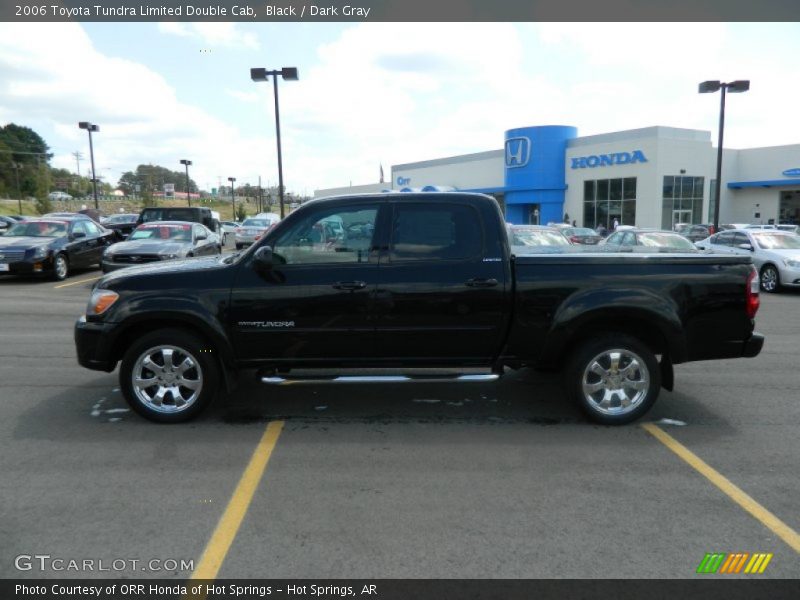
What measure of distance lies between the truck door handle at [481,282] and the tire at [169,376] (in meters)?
2.18

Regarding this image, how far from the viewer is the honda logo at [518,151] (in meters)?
46.9

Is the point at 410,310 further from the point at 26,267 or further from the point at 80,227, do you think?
the point at 80,227

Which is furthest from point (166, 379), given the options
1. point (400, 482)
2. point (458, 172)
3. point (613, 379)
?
point (458, 172)

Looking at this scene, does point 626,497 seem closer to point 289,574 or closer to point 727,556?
point 727,556

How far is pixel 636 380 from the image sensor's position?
16.7 ft

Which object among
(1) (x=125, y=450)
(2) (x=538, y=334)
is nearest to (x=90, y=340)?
(1) (x=125, y=450)

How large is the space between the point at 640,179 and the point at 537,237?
30.5 m

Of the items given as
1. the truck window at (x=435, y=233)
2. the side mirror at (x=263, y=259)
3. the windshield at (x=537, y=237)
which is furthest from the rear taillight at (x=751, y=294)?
the windshield at (x=537, y=237)

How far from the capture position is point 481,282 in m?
4.96

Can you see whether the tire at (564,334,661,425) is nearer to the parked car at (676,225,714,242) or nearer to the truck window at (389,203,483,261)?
the truck window at (389,203,483,261)

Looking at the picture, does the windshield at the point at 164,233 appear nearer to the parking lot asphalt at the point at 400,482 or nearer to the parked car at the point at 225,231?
the parking lot asphalt at the point at 400,482

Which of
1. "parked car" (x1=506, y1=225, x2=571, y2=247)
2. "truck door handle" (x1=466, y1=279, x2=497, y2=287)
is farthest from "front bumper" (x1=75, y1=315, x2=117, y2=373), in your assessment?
"parked car" (x1=506, y1=225, x2=571, y2=247)

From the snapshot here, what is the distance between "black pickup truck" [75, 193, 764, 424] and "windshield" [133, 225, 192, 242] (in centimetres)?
960

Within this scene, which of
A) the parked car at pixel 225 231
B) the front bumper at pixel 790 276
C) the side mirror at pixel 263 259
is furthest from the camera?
the parked car at pixel 225 231
